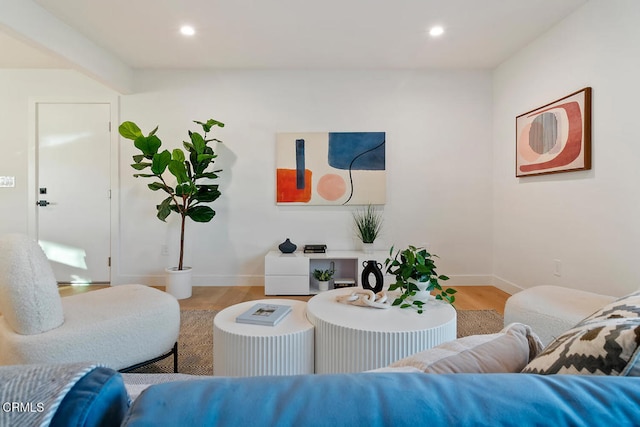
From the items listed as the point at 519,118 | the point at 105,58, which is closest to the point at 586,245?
the point at 519,118

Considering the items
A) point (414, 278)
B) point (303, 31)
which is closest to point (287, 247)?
point (414, 278)

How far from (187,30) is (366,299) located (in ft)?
9.15

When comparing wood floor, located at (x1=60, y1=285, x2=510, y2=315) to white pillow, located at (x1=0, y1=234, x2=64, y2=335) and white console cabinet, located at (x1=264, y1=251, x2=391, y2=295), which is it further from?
white pillow, located at (x1=0, y1=234, x2=64, y2=335)

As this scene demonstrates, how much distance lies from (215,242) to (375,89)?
258cm

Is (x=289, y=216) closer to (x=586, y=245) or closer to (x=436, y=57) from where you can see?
(x=436, y=57)

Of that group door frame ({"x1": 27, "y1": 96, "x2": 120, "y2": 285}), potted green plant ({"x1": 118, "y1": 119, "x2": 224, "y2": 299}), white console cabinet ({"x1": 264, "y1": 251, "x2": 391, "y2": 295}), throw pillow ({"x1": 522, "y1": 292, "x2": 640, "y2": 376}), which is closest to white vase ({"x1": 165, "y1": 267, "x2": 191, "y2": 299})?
potted green plant ({"x1": 118, "y1": 119, "x2": 224, "y2": 299})

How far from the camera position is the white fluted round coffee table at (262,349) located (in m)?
1.39

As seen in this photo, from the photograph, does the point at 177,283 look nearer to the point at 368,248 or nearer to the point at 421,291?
the point at 368,248

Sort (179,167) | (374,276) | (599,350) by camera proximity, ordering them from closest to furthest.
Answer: (599,350) → (374,276) → (179,167)

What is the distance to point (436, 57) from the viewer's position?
3.37 m

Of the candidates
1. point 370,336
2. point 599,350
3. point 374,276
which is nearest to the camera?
point 599,350

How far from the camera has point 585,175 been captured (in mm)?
2432

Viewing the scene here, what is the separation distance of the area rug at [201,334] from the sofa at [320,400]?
5.50 ft

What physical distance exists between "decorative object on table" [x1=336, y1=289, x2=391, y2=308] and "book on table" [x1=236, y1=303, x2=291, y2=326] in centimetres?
33
